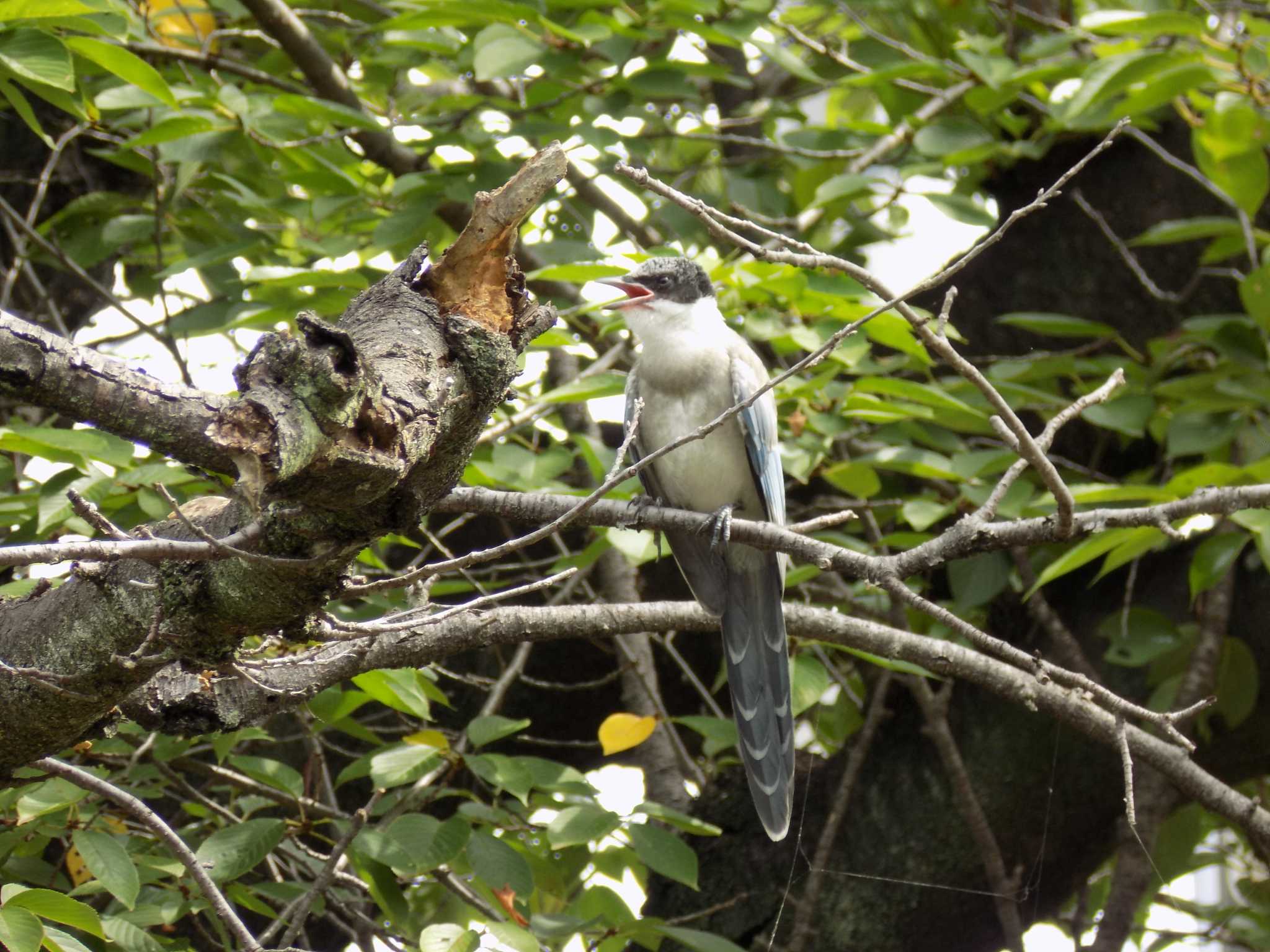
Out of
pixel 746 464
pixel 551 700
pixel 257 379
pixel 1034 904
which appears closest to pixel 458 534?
pixel 551 700

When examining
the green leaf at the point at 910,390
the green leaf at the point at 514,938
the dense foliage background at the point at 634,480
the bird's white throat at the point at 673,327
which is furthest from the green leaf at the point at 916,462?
the green leaf at the point at 514,938

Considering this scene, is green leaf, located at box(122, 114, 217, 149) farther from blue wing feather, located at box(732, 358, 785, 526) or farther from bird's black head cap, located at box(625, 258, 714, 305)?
blue wing feather, located at box(732, 358, 785, 526)

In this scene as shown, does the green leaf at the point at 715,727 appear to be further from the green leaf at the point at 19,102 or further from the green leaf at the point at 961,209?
the green leaf at the point at 19,102

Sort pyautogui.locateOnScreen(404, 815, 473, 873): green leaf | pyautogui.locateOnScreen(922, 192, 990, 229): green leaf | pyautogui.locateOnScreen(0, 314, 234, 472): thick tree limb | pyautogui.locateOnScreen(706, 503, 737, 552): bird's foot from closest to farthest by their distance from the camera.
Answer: pyautogui.locateOnScreen(0, 314, 234, 472): thick tree limb
pyautogui.locateOnScreen(404, 815, 473, 873): green leaf
pyautogui.locateOnScreen(706, 503, 737, 552): bird's foot
pyautogui.locateOnScreen(922, 192, 990, 229): green leaf

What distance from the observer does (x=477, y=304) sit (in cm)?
170

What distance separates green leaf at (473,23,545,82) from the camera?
2.99 m

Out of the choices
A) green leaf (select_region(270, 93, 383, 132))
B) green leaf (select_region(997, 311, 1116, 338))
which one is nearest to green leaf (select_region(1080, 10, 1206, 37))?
green leaf (select_region(997, 311, 1116, 338))

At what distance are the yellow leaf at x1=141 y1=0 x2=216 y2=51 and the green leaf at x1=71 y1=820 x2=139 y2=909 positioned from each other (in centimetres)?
258

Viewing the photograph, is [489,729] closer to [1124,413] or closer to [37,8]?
[37,8]

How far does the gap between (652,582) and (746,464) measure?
98 cm

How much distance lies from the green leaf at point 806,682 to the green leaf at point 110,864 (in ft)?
4.84

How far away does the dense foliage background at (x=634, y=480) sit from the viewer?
261cm

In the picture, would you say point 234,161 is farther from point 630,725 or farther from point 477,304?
point 477,304

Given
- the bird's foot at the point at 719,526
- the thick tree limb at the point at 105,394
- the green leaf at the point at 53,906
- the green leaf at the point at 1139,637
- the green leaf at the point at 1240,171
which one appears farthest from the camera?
the green leaf at the point at 1139,637
